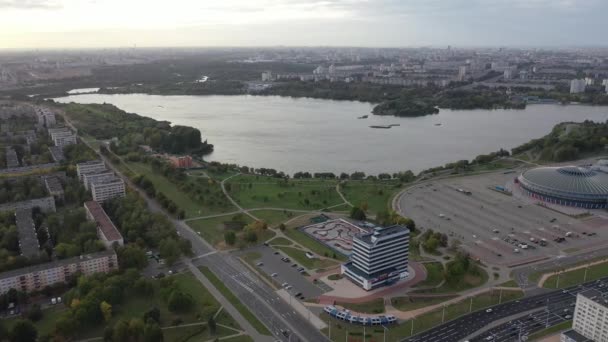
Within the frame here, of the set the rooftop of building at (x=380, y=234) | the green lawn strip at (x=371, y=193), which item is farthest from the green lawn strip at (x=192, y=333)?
the green lawn strip at (x=371, y=193)

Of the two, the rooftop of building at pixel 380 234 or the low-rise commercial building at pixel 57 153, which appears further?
the low-rise commercial building at pixel 57 153

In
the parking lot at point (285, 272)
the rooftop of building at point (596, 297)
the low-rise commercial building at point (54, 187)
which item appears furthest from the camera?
the low-rise commercial building at point (54, 187)

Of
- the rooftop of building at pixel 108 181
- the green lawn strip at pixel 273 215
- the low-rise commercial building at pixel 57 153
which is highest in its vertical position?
the rooftop of building at pixel 108 181

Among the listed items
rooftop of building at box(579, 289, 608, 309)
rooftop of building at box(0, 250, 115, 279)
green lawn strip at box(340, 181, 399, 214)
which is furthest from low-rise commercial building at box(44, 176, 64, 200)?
rooftop of building at box(579, 289, 608, 309)

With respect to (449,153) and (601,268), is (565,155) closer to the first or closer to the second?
(449,153)

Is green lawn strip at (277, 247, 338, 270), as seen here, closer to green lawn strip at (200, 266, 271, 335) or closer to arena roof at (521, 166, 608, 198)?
green lawn strip at (200, 266, 271, 335)

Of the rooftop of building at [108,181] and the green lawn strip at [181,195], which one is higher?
the rooftop of building at [108,181]

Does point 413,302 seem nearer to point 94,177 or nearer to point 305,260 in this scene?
point 305,260

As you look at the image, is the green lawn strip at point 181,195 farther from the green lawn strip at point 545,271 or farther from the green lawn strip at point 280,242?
the green lawn strip at point 545,271
